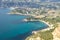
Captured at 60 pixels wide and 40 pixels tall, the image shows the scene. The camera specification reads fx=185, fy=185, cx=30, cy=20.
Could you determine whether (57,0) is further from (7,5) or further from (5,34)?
(5,34)

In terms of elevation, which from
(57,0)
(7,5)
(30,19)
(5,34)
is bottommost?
(57,0)

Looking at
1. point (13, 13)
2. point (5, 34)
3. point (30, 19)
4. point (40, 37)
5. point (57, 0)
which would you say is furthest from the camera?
point (57, 0)

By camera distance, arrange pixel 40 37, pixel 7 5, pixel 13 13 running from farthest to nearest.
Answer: pixel 7 5 < pixel 13 13 < pixel 40 37

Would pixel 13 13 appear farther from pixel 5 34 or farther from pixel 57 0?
pixel 57 0

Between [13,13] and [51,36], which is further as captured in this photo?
[13,13]

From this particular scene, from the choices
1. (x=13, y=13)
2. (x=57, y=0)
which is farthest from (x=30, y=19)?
(x=57, y=0)

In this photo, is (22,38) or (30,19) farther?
(30,19)

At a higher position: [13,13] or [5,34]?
[5,34]

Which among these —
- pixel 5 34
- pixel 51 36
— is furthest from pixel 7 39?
pixel 51 36

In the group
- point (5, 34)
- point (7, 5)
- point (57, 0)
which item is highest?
point (5, 34)
